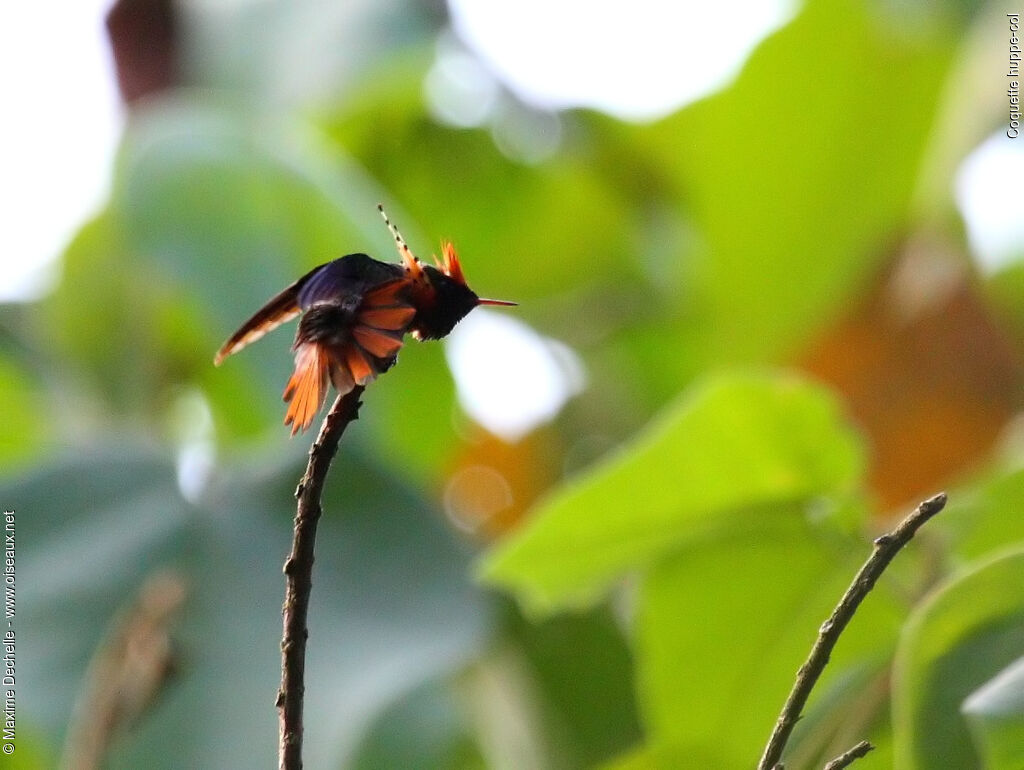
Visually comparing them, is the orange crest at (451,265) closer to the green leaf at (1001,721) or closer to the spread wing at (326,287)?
the spread wing at (326,287)

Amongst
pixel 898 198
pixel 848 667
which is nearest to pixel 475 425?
pixel 898 198

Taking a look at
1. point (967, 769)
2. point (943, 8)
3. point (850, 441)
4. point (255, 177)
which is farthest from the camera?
point (943, 8)

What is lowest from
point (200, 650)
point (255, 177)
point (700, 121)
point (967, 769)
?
point (967, 769)

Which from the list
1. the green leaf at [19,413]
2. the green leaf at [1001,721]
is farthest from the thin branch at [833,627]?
the green leaf at [19,413]

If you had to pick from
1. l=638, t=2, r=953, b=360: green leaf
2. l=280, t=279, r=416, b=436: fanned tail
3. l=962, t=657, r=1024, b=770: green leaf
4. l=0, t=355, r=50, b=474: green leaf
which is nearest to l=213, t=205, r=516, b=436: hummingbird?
l=280, t=279, r=416, b=436: fanned tail

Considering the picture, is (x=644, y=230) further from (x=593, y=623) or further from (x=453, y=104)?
(x=593, y=623)

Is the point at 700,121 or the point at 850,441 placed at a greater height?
the point at 700,121

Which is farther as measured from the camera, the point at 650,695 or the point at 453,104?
the point at 453,104
